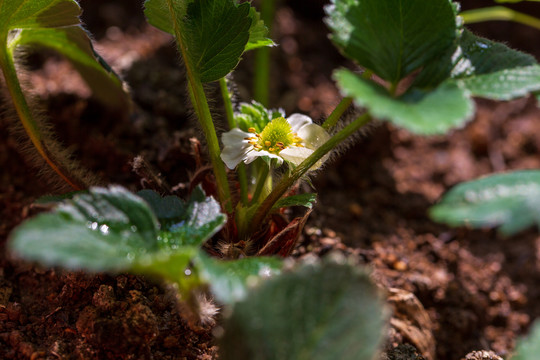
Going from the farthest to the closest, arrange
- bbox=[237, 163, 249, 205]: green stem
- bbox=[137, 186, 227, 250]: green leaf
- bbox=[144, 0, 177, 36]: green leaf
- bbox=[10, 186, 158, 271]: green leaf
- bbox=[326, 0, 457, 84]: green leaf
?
1. bbox=[237, 163, 249, 205]: green stem
2. bbox=[144, 0, 177, 36]: green leaf
3. bbox=[326, 0, 457, 84]: green leaf
4. bbox=[137, 186, 227, 250]: green leaf
5. bbox=[10, 186, 158, 271]: green leaf

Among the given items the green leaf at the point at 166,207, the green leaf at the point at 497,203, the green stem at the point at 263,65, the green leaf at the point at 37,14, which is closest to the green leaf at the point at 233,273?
the green leaf at the point at 166,207

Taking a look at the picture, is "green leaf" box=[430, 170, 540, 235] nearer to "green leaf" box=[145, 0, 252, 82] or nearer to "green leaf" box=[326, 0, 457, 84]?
"green leaf" box=[326, 0, 457, 84]

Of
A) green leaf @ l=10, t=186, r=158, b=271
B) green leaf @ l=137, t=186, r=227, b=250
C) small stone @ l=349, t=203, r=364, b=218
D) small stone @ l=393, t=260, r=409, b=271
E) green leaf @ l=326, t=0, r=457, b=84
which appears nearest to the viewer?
green leaf @ l=10, t=186, r=158, b=271

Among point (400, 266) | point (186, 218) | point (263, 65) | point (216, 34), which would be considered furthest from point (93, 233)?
point (263, 65)

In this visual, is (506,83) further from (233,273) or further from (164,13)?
(164,13)

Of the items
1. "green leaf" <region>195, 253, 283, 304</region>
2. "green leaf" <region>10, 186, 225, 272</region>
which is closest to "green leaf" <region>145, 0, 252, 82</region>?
"green leaf" <region>10, 186, 225, 272</region>

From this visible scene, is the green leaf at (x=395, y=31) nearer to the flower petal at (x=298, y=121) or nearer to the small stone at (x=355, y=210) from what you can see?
the flower petal at (x=298, y=121)
